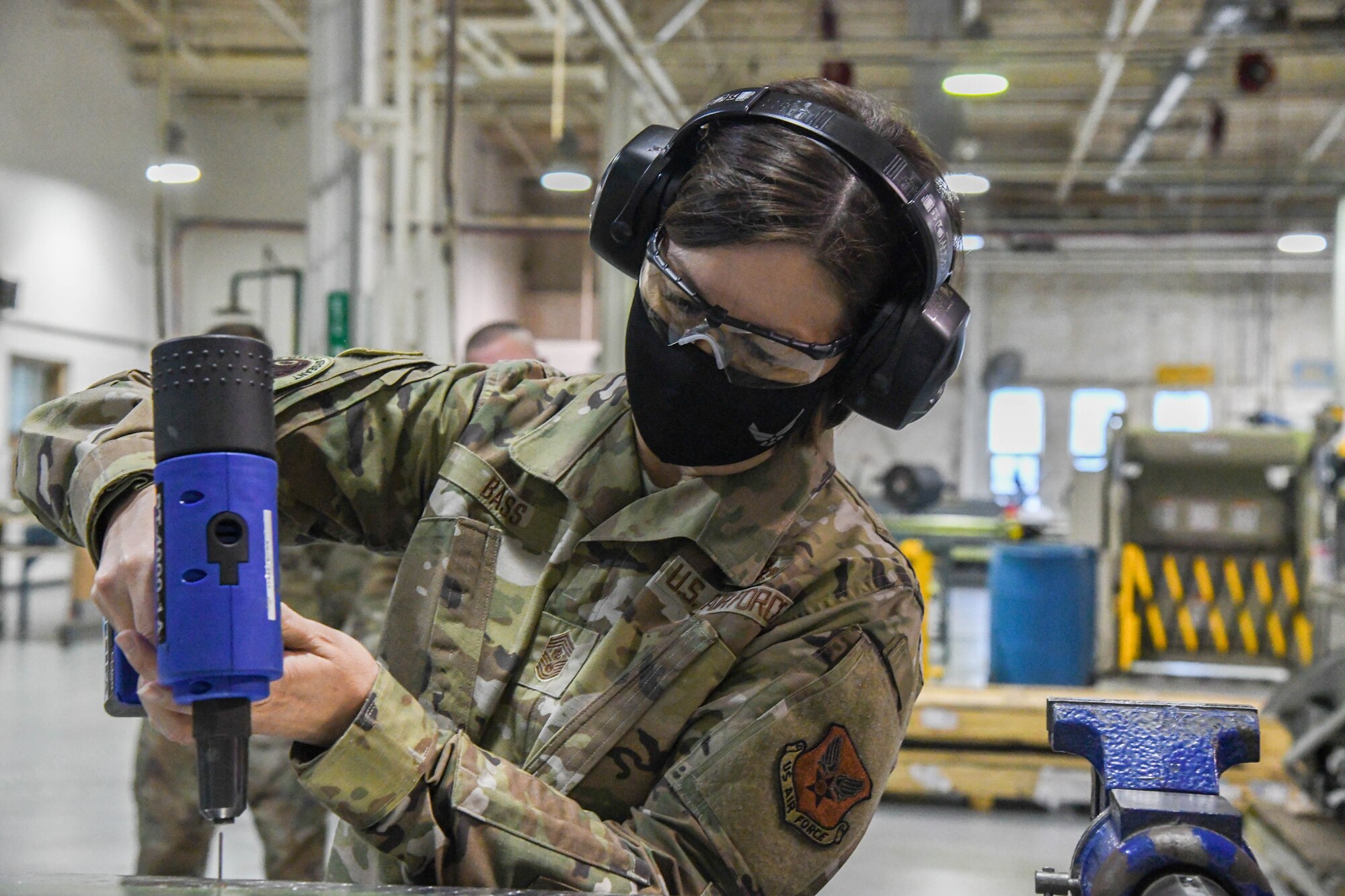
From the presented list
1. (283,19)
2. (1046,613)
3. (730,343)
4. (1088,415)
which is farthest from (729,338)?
(1088,415)

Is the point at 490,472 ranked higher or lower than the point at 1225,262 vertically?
lower

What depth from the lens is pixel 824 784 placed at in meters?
1.03

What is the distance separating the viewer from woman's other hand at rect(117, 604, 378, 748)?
0.80 metres

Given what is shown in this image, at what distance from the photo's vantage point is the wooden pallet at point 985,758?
4828 mm

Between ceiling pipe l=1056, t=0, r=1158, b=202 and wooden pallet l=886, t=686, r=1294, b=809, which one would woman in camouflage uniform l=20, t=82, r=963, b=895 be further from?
ceiling pipe l=1056, t=0, r=1158, b=202

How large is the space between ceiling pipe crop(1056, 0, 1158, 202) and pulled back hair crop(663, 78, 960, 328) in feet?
28.3

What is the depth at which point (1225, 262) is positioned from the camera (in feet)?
53.0

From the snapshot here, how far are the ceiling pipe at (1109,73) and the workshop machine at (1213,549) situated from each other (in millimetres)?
3668

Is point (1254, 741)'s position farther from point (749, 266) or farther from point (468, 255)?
point (468, 255)

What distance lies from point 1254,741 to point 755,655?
0.45 metres

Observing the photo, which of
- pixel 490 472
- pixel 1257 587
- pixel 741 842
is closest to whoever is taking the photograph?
pixel 741 842

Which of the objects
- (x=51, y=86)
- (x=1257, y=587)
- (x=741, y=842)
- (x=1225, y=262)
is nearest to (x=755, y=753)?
(x=741, y=842)

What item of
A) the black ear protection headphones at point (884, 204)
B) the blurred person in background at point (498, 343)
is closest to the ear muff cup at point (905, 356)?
the black ear protection headphones at point (884, 204)

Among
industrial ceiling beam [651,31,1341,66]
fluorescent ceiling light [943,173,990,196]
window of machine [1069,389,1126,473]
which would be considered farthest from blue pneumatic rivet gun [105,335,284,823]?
window of machine [1069,389,1126,473]
